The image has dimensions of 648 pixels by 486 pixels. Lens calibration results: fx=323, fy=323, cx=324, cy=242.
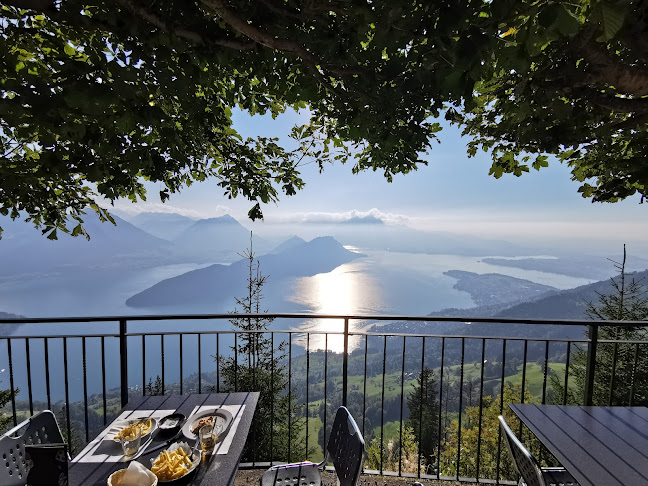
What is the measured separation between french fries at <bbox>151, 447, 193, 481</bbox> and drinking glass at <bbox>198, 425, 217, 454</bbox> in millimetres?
84

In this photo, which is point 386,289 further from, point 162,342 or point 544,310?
point 162,342

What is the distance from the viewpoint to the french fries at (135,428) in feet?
5.03

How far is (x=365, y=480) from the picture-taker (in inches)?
103

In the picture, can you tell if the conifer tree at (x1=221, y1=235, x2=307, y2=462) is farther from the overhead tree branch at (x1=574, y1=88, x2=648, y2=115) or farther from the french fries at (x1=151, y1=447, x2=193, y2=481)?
the overhead tree branch at (x1=574, y1=88, x2=648, y2=115)

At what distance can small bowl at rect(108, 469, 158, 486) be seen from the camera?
1271 mm

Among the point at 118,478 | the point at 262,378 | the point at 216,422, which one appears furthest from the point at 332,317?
the point at 262,378

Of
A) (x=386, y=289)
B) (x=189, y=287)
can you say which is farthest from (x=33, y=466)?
(x=189, y=287)

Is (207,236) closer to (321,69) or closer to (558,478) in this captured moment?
(321,69)

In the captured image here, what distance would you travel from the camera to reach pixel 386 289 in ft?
162

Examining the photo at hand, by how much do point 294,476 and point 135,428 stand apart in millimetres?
951

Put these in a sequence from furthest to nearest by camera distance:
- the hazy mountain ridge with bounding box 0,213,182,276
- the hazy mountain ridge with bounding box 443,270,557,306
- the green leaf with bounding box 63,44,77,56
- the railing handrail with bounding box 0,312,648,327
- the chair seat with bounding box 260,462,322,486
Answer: the hazy mountain ridge with bounding box 0,213,182,276, the hazy mountain ridge with bounding box 443,270,557,306, the railing handrail with bounding box 0,312,648,327, the green leaf with bounding box 63,44,77,56, the chair seat with bounding box 260,462,322,486

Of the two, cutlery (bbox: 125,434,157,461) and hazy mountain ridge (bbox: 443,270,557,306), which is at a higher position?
cutlery (bbox: 125,434,157,461)

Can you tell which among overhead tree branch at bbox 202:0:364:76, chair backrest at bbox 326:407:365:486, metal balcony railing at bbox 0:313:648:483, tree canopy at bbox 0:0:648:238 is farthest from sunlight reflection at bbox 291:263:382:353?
overhead tree branch at bbox 202:0:364:76

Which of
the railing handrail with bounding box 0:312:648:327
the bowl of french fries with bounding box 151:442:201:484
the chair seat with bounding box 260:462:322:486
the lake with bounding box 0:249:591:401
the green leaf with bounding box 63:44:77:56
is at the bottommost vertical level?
the lake with bounding box 0:249:591:401
